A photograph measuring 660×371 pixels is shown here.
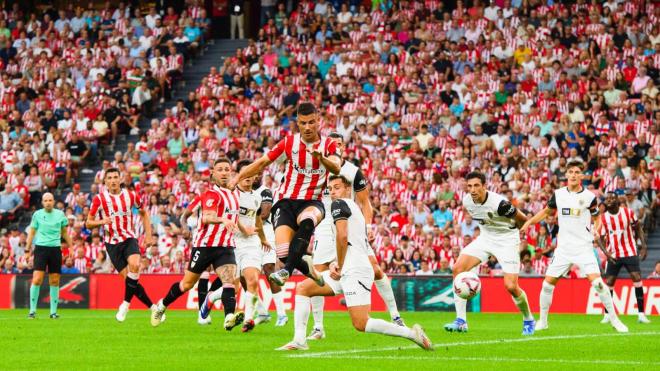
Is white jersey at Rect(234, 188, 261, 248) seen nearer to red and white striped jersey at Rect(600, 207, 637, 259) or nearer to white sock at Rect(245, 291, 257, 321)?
white sock at Rect(245, 291, 257, 321)

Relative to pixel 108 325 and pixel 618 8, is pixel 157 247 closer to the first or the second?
pixel 108 325

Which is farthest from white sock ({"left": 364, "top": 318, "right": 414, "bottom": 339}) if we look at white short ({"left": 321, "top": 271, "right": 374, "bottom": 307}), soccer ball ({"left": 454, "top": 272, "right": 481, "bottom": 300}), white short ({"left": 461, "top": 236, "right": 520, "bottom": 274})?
white short ({"left": 461, "top": 236, "right": 520, "bottom": 274})

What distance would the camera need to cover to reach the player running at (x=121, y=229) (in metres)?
19.0

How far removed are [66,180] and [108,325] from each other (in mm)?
15639

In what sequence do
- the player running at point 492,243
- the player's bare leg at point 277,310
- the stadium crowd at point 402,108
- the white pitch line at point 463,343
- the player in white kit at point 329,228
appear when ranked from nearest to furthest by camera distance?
the white pitch line at point 463,343 < the player in white kit at point 329,228 < the player running at point 492,243 < the player's bare leg at point 277,310 < the stadium crowd at point 402,108

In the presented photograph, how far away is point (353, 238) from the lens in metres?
12.0

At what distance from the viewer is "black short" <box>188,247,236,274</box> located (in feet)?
53.9

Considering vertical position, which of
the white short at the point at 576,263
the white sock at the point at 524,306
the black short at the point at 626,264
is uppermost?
the white short at the point at 576,263

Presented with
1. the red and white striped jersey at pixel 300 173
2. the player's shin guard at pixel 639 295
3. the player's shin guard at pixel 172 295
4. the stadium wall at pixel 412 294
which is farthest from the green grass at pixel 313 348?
the stadium wall at pixel 412 294

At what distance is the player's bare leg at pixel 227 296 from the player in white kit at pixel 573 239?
4400 mm

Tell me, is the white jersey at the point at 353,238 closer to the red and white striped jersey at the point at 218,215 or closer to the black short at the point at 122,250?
the red and white striped jersey at the point at 218,215

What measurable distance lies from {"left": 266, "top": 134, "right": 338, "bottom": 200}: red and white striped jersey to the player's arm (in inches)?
69.4

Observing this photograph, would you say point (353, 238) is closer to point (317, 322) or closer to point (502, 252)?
point (317, 322)

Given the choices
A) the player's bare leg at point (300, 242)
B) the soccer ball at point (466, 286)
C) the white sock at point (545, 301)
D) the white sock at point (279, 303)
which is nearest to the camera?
the player's bare leg at point (300, 242)
